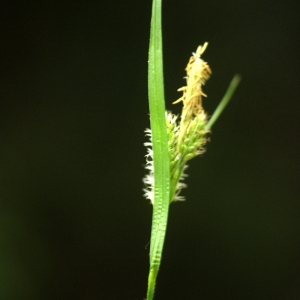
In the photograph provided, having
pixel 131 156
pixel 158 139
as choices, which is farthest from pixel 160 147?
pixel 131 156

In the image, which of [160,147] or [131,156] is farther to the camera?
[131,156]

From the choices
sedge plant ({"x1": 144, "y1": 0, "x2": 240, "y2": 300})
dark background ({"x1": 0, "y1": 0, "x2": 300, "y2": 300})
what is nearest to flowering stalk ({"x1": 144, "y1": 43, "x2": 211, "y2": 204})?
sedge plant ({"x1": 144, "y1": 0, "x2": 240, "y2": 300})

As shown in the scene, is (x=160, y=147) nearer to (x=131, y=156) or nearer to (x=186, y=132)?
(x=186, y=132)

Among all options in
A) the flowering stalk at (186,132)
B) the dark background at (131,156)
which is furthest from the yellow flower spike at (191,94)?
the dark background at (131,156)

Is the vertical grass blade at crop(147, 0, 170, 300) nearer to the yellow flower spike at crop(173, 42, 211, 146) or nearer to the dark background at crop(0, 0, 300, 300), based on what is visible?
the yellow flower spike at crop(173, 42, 211, 146)

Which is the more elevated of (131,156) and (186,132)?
(131,156)

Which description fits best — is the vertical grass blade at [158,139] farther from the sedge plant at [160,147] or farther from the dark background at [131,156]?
the dark background at [131,156]

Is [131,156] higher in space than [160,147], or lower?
higher

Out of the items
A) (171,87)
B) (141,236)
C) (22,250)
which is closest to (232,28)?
(171,87)
